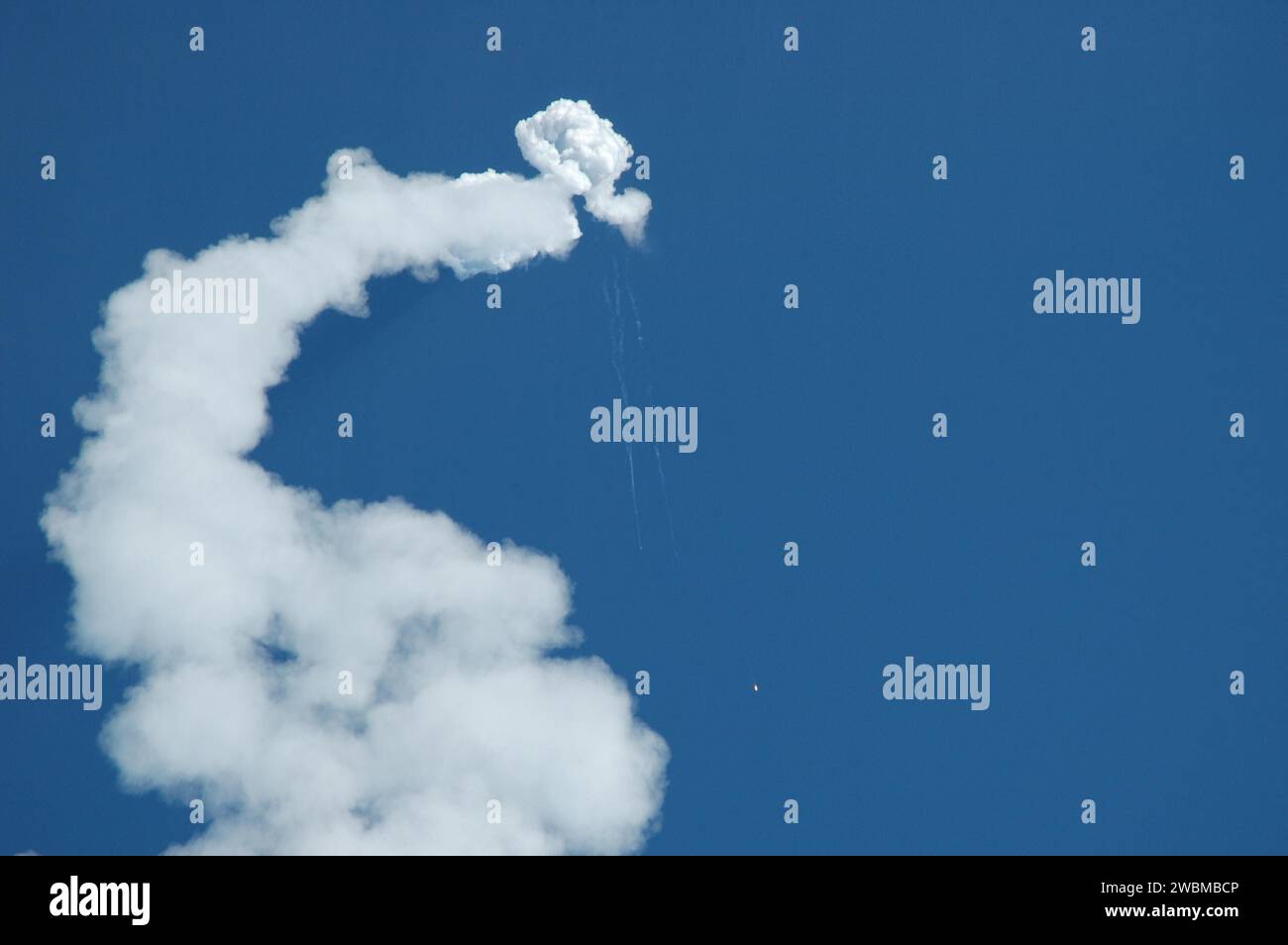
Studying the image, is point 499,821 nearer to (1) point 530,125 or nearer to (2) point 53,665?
(2) point 53,665

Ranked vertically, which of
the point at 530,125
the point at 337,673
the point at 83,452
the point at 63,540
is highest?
the point at 530,125

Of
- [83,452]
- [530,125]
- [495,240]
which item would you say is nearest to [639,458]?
[495,240]

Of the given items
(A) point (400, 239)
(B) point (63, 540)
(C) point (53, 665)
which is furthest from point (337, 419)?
(C) point (53, 665)

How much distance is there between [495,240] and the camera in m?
13.0

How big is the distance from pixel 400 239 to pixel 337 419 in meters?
2.25

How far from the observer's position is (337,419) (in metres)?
13.2
